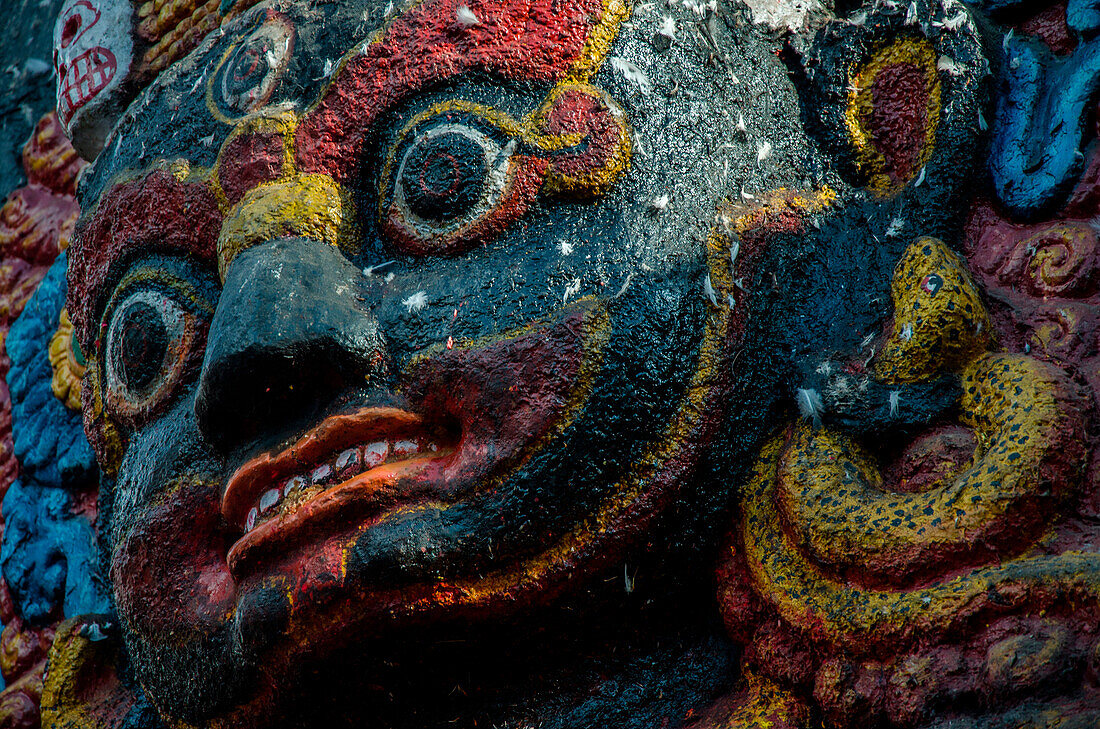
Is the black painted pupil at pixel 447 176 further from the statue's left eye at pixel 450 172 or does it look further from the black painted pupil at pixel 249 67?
the black painted pupil at pixel 249 67

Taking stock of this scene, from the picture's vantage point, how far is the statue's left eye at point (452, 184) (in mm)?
1890

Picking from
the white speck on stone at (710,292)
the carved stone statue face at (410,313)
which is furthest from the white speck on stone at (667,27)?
the white speck on stone at (710,292)

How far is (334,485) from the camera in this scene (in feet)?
Answer: 5.81

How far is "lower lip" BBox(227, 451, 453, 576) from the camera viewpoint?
172cm

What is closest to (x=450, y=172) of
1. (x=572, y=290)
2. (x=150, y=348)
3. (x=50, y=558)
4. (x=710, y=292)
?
(x=572, y=290)

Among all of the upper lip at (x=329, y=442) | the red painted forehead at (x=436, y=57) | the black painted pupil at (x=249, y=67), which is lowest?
the upper lip at (x=329, y=442)

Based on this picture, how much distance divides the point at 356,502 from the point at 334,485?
0.26 ft

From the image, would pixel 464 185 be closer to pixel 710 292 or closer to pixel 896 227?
pixel 710 292

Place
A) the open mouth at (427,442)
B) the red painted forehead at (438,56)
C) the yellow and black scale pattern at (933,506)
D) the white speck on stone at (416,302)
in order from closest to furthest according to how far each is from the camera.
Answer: the yellow and black scale pattern at (933,506) < the open mouth at (427,442) < the white speck on stone at (416,302) < the red painted forehead at (438,56)

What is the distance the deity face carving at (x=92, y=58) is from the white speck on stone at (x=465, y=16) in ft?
4.21

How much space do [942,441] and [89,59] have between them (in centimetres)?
251

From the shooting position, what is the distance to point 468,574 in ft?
5.61

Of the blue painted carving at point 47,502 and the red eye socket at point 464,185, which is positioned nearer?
the red eye socket at point 464,185

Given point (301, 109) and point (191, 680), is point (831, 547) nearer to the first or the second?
point (191, 680)
